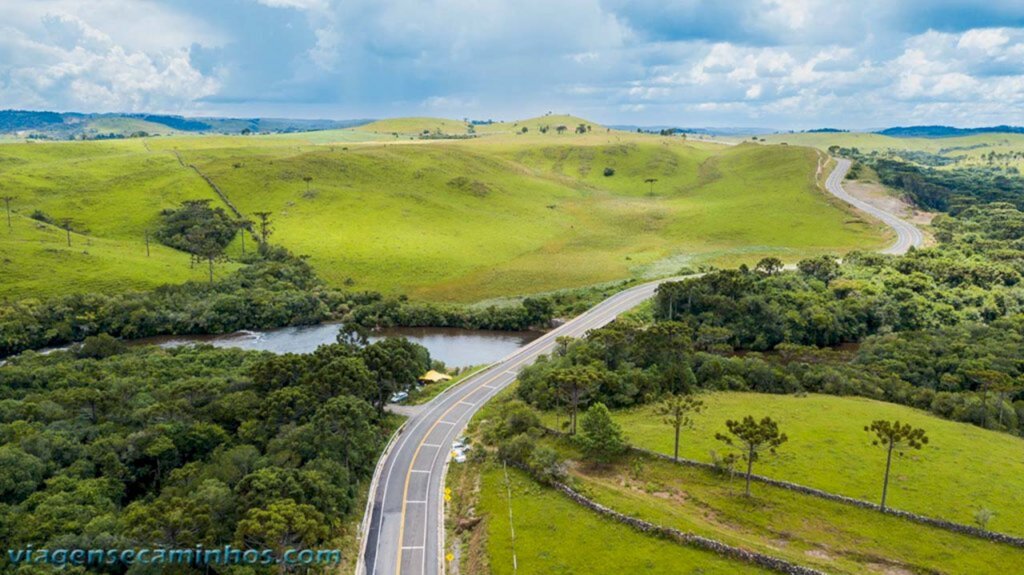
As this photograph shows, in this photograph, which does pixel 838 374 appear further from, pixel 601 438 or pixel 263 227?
pixel 263 227

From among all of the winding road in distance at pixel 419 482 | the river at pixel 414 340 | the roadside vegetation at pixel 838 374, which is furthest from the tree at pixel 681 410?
the river at pixel 414 340

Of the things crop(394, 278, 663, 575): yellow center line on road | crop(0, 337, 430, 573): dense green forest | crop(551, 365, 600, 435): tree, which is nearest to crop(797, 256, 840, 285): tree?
crop(394, 278, 663, 575): yellow center line on road

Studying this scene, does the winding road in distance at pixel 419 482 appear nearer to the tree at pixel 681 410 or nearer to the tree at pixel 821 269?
the tree at pixel 681 410

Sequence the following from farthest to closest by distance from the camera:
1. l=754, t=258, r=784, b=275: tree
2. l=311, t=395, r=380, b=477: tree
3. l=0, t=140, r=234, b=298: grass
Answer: l=754, t=258, r=784, b=275: tree < l=0, t=140, r=234, b=298: grass < l=311, t=395, r=380, b=477: tree

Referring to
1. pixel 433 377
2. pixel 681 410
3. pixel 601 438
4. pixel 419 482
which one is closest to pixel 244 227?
pixel 433 377

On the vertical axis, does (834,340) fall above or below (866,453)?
below

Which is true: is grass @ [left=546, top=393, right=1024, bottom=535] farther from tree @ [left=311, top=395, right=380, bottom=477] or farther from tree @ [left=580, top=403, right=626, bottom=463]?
tree @ [left=311, top=395, right=380, bottom=477]
